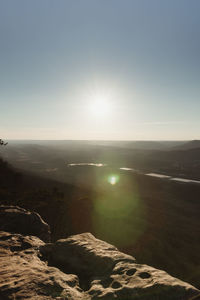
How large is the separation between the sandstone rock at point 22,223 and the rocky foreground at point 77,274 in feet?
3.76

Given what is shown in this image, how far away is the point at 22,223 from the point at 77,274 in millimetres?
3448

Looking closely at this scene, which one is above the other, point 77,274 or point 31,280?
point 31,280

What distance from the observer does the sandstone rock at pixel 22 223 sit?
6.84m

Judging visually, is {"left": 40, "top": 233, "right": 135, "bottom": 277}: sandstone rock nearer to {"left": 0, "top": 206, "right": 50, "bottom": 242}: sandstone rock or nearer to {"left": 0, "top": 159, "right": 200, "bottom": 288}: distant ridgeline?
{"left": 0, "top": 206, "right": 50, "bottom": 242}: sandstone rock

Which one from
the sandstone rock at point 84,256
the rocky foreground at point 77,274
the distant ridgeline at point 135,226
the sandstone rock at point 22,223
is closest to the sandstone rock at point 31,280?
the rocky foreground at point 77,274

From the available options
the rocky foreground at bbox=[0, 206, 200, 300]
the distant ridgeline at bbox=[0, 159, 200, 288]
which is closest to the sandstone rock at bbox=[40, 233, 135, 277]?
the rocky foreground at bbox=[0, 206, 200, 300]

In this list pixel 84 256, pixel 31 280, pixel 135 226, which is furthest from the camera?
pixel 135 226

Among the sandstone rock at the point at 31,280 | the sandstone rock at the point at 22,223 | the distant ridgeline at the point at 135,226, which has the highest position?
the sandstone rock at the point at 31,280

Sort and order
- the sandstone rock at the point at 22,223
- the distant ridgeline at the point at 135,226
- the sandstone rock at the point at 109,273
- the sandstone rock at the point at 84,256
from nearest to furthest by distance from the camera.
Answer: the sandstone rock at the point at 109,273, the sandstone rock at the point at 84,256, the sandstone rock at the point at 22,223, the distant ridgeline at the point at 135,226

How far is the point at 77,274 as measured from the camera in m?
4.33

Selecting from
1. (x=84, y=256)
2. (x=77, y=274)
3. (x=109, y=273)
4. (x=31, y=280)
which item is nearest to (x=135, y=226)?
(x=84, y=256)

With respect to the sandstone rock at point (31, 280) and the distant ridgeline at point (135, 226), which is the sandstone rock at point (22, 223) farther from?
the distant ridgeline at point (135, 226)

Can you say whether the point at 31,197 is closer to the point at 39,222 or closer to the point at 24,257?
the point at 39,222

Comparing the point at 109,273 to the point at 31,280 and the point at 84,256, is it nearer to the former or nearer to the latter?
the point at 84,256
